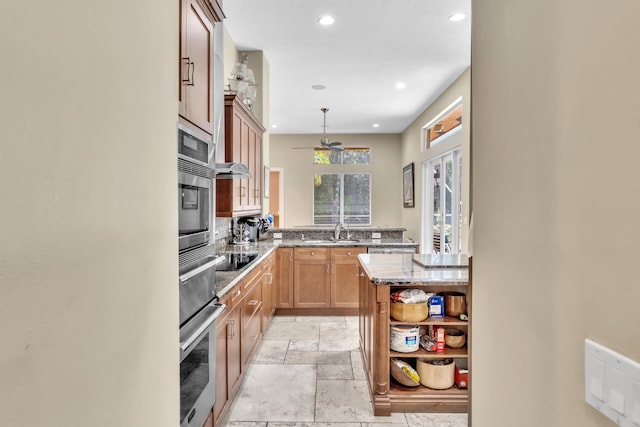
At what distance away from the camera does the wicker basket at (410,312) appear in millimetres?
2375

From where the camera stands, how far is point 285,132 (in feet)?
28.5

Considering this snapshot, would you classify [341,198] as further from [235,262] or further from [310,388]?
[310,388]

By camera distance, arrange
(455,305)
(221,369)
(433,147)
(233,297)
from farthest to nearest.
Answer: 1. (433,147)
2. (455,305)
3. (233,297)
4. (221,369)

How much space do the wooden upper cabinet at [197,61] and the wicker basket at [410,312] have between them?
63.5 inches

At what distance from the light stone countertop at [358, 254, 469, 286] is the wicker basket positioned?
0.18 metres

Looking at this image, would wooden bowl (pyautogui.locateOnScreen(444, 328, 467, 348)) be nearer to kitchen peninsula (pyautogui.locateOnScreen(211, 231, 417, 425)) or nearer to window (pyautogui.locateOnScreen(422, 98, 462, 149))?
kitchen peninsula (pyautogui.locateOnScreen(211, 231, 417, 425))

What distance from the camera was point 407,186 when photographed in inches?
320

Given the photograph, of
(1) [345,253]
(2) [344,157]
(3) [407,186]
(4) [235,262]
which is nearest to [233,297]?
(4) [235,262]

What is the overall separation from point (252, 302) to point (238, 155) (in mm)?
1389

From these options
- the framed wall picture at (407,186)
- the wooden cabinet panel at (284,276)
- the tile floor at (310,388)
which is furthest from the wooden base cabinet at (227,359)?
the framed wall picture at (407,186)
